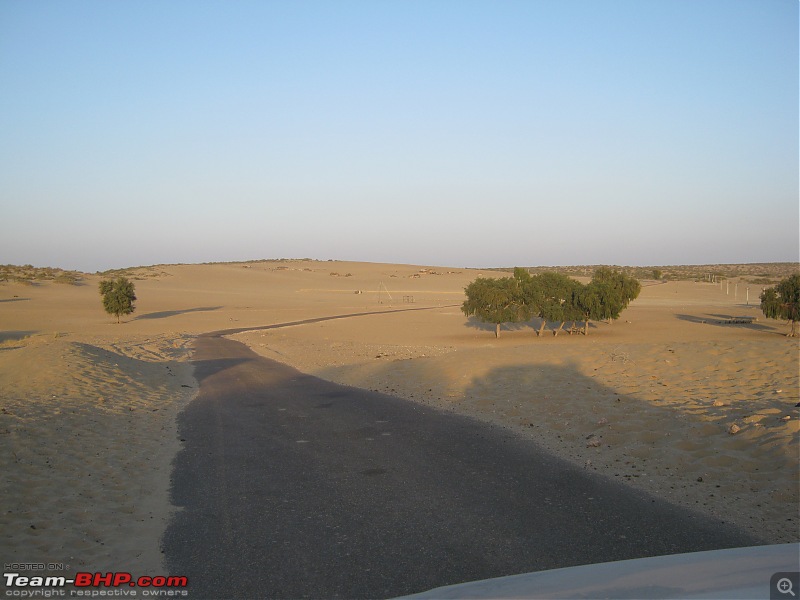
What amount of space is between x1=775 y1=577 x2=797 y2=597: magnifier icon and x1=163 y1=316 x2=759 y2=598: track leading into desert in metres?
2.82

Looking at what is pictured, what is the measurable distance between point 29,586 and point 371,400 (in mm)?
9991

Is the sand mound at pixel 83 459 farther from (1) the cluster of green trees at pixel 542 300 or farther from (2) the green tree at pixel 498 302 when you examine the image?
(1) the cluster of green trees at pixel 542 300

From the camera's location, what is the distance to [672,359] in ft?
53.7

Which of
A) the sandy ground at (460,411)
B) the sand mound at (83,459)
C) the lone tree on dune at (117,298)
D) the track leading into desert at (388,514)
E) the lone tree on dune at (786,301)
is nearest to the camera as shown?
the track leading into desert at (388,514)

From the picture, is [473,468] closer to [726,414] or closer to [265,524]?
[265,524]

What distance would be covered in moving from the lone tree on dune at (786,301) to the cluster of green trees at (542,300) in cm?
739

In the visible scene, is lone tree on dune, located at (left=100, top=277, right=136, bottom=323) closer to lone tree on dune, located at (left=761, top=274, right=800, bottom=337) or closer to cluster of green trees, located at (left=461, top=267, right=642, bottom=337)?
cluster of green trees, located at (left=461, top=267, right=642, bottom=337)

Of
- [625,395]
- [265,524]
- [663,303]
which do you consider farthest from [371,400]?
[663,303]

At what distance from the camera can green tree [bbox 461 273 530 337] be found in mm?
35406

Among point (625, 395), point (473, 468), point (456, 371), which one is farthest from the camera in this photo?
point (456, 371)

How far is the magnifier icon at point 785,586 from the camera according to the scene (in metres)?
2.75

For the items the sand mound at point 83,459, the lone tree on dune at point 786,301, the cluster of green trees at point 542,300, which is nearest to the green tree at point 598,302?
the cluster of green trees at point 542,300

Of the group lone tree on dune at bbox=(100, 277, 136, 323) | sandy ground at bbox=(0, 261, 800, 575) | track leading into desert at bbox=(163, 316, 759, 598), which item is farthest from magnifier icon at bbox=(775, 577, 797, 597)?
lone tree on dune at bbox=(100, 277, 136, 323)

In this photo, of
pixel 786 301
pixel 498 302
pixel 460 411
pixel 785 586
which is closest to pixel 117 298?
pixel 498 302
